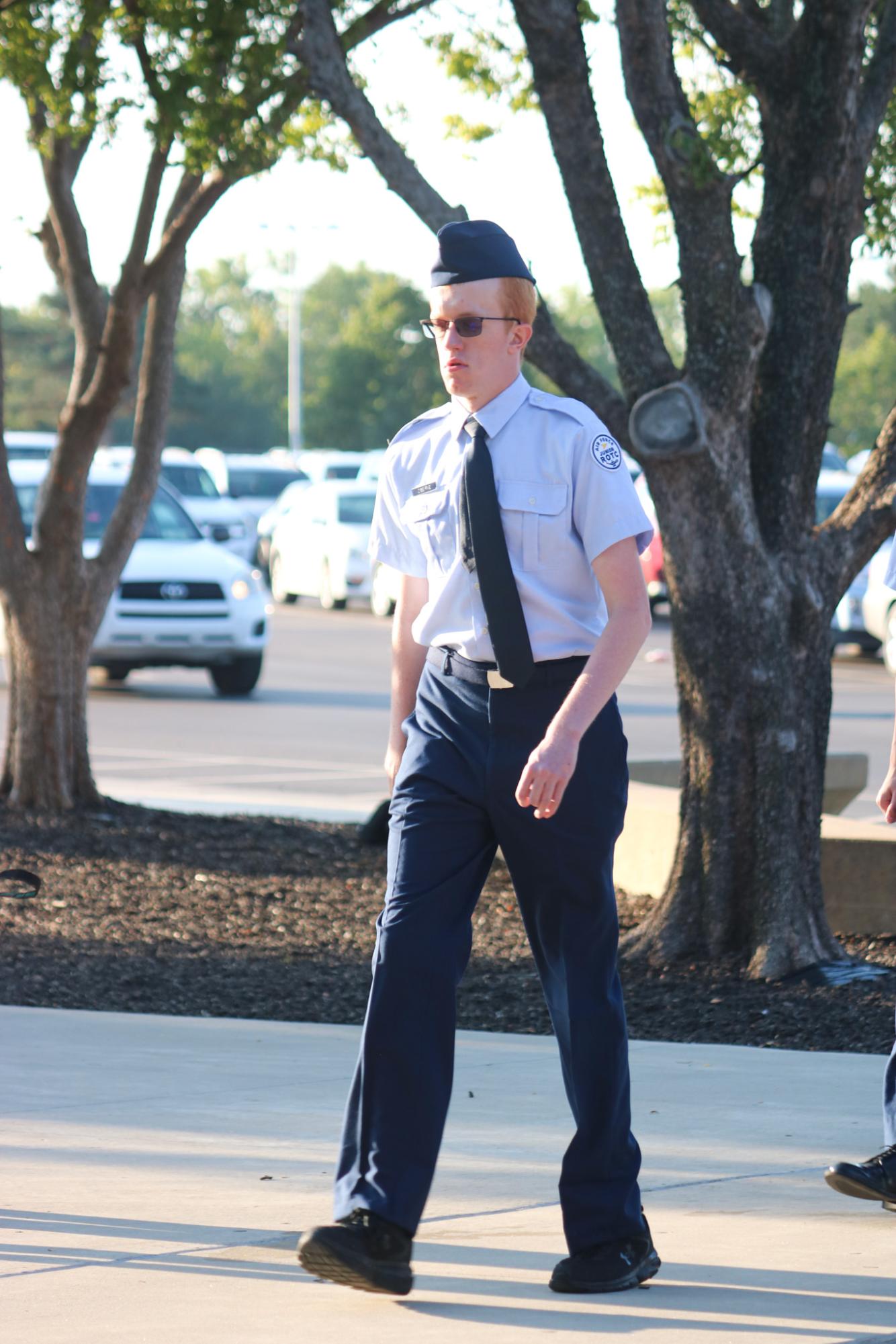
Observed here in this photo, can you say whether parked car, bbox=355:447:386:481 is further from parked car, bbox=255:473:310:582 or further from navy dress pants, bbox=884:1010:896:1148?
navy dress pants, bbox=884:1010:896:1148

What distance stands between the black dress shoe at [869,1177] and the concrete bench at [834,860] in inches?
122

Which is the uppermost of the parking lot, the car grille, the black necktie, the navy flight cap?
the navy flight cap

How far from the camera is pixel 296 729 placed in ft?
55.4

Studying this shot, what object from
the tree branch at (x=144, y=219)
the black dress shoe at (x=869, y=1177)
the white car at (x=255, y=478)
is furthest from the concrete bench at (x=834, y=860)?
the white car at (x=255, y=478)

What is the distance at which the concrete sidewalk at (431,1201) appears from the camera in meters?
3.83

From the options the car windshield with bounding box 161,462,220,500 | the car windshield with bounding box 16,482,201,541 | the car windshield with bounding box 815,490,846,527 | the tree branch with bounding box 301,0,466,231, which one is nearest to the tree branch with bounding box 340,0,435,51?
the tree branch with bounding box 301,0,466,231

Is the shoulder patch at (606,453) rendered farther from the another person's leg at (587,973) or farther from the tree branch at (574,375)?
the tree branch at (574,375)

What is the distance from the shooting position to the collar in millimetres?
4043

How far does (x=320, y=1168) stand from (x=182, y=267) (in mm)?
7152

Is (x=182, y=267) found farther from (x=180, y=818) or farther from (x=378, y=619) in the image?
(x=378, y=619)

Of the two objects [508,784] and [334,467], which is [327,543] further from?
[508,784]

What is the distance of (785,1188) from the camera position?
4.73 metres

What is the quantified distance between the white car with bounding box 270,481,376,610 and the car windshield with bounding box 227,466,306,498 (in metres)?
10.3

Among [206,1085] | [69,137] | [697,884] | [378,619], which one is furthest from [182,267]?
[378,619]
